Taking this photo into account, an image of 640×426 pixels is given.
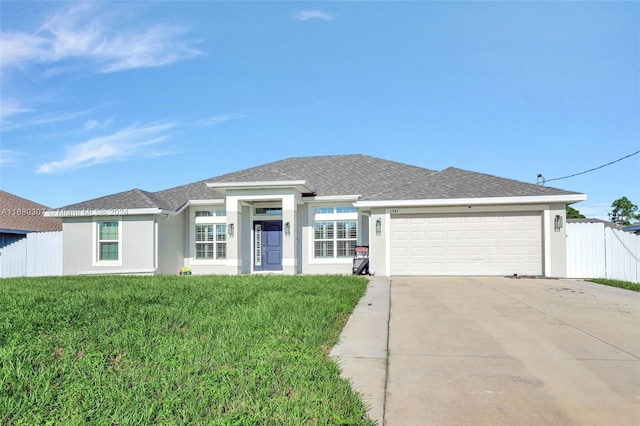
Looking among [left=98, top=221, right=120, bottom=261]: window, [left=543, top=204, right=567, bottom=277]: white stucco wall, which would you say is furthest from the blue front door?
[left=543, top=204, right=567, bottom=277]: white stucco wall

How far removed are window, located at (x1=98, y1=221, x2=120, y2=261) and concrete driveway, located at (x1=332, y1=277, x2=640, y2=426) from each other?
11626mm

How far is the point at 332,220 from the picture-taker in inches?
653

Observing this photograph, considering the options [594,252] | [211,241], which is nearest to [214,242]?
[211,241]


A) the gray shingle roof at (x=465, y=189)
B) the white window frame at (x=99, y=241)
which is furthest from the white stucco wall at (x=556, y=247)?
the white window frame at (x=99, y=241)

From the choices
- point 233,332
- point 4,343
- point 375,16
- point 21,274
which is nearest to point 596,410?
point 233,332

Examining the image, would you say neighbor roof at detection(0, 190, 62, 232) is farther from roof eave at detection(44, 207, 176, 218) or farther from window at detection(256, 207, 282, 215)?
window at detection(256, 207, 282, 215)

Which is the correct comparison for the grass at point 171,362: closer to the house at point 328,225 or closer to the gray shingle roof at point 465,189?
the house at point 328,225

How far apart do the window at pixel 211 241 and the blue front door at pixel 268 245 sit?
133cm

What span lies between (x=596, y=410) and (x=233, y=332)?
13.4 ft

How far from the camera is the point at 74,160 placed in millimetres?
19453

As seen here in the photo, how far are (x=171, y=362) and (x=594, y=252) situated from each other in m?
14.8

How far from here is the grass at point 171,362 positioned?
3.23 metres

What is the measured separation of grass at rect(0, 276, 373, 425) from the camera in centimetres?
323

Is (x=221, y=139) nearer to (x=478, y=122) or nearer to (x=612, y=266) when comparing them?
(x=478, y=122)
